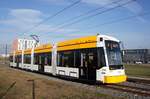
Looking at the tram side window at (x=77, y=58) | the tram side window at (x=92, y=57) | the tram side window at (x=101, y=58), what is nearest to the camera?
the tram side window at (x=101, y=58)

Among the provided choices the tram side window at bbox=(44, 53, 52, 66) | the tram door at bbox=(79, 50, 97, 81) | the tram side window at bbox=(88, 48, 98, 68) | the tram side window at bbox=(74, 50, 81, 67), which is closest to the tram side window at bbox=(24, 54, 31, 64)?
the tram side window at bbox=(44, 53, 52, 66)

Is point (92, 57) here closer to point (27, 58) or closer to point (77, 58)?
point (77, 58)

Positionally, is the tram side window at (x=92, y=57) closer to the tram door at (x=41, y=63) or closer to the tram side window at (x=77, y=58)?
the tram side window at (x=77, y=58)

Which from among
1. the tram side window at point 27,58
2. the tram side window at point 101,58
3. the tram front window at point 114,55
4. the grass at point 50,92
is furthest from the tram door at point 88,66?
the tram side window at point 27,58

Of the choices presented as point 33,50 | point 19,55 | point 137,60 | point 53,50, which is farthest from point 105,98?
point 137,60

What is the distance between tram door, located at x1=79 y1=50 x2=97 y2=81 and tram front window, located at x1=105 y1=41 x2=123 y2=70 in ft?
3.50

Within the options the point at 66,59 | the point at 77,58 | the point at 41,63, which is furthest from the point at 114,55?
the point at 41,63

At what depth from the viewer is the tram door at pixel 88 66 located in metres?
15.8

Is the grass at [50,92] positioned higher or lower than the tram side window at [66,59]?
lower

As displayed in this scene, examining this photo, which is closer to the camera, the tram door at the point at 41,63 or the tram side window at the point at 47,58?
the tram side window at the point at 47,58

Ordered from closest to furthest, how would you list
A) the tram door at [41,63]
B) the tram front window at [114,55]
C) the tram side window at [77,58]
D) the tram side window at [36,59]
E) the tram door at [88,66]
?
the tram front window at [114,55], the tram door at [88,66], the tram side window at [77,58], the tram door at [41,63], the tram side window at [36,59]

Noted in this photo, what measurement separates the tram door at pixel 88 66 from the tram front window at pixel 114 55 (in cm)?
107

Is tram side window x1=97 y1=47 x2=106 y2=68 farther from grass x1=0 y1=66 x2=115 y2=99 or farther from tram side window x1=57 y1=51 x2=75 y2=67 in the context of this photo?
tram side window x1=57 y1=51 x2=75 y2=67

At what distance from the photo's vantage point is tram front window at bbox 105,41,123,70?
15.5 meters
